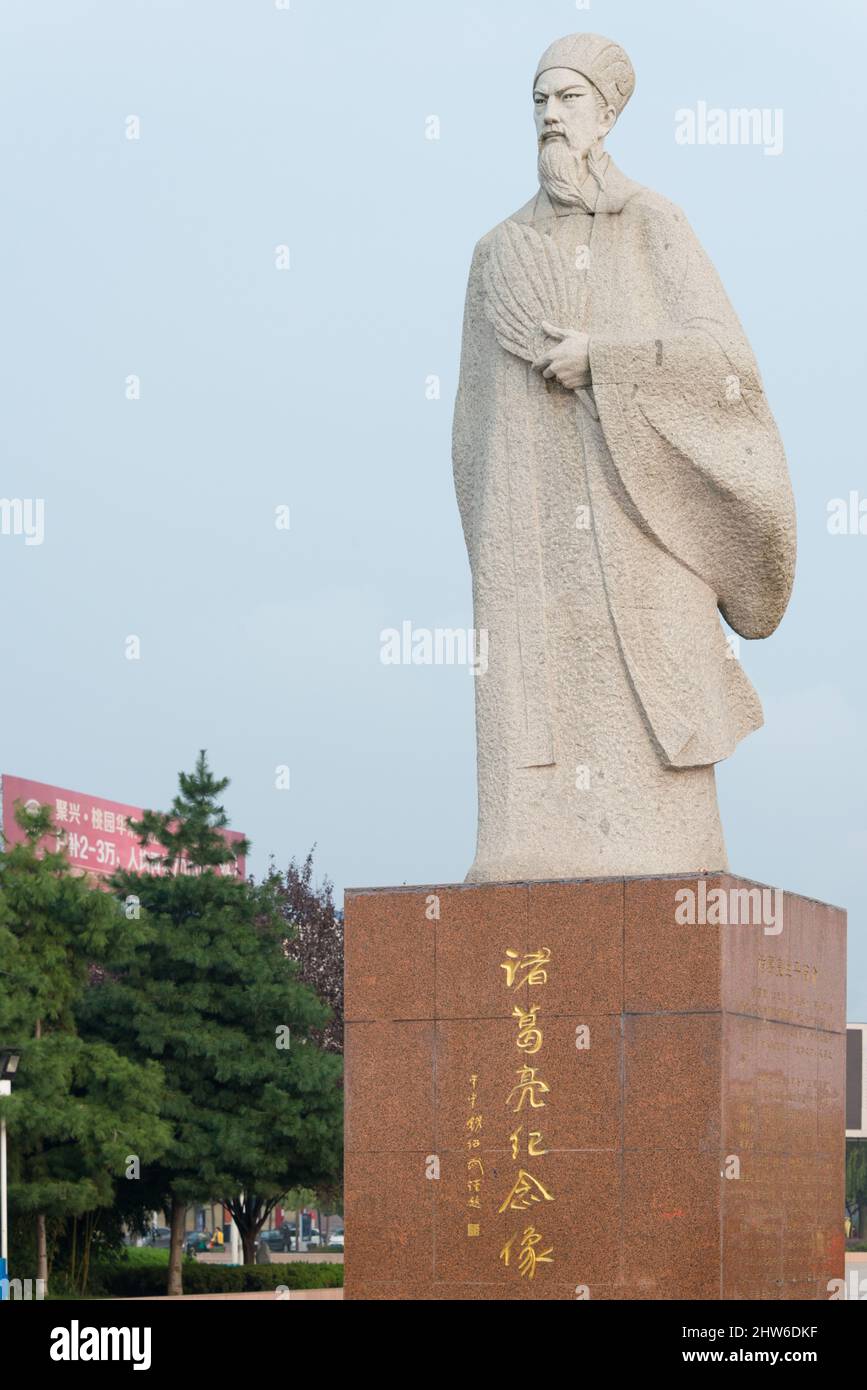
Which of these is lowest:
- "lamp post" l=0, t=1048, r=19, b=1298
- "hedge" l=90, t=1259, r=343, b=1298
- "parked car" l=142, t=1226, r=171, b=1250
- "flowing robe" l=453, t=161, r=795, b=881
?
"parked car" l=142, t=1226, r=171, b=1250

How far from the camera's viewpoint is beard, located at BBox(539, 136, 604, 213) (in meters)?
7.84

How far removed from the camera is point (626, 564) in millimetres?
7602

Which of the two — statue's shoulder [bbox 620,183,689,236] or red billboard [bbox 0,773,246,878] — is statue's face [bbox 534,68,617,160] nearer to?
statue's shoulder [bbox 620,183,689,236]

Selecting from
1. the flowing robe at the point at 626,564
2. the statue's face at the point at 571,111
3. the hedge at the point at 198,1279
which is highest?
the statue's face at the point at 571,111

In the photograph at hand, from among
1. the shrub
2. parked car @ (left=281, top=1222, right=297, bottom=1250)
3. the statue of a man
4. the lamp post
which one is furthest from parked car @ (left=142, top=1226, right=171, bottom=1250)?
the statue of a man

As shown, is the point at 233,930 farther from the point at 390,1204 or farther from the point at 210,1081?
the point at 390,1204

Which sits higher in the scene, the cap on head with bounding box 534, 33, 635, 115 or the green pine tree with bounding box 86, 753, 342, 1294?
the cap on head with bounding box 534, 33, 635, 115

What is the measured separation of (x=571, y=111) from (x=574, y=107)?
0.02m

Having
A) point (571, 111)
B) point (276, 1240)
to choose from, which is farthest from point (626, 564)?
point (276, 1240)

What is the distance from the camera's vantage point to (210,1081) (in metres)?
18.7

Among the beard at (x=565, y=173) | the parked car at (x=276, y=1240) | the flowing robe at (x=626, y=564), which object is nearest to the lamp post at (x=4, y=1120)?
the flowing robe at (x=626, y=564)

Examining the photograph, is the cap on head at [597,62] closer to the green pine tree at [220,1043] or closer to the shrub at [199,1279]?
the green pine tree at [220,1043]

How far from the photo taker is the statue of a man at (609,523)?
7480 millimetres

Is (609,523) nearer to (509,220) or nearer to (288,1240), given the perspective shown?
(509,220)
